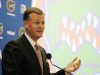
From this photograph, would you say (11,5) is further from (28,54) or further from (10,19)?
(28,54)

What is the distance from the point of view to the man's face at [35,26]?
94.3 inches

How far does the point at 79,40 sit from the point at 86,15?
1.10 feet

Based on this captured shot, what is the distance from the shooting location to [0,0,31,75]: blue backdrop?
288 centimetres

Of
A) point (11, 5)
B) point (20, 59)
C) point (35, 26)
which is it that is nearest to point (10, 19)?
point (11, 5)

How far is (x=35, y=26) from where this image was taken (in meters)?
2.40

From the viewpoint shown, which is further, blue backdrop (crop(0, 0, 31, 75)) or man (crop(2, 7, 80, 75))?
blue backdrop (crop(0, 0, 31, 75))

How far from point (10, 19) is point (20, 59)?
0.79m

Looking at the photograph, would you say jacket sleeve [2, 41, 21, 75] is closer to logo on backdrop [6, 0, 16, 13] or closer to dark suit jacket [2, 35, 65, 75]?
dark suit jacket [2, 35, 65, 75]

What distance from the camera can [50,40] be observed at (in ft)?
11.4

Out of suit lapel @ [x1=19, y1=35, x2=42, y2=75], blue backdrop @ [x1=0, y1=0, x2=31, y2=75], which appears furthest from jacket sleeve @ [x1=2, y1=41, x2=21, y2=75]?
blue backdrop @ [x1=0, y1=0, x2=31, y2=75]

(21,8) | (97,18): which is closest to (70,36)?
(97,18)

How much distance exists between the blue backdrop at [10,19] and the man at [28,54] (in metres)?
0.50

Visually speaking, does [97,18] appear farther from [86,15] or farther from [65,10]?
[65,10]

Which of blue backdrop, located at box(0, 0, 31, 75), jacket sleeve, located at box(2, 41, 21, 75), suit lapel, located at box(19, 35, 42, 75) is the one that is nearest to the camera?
jacket sleeve, located at box(2, 41, 21, 75)
